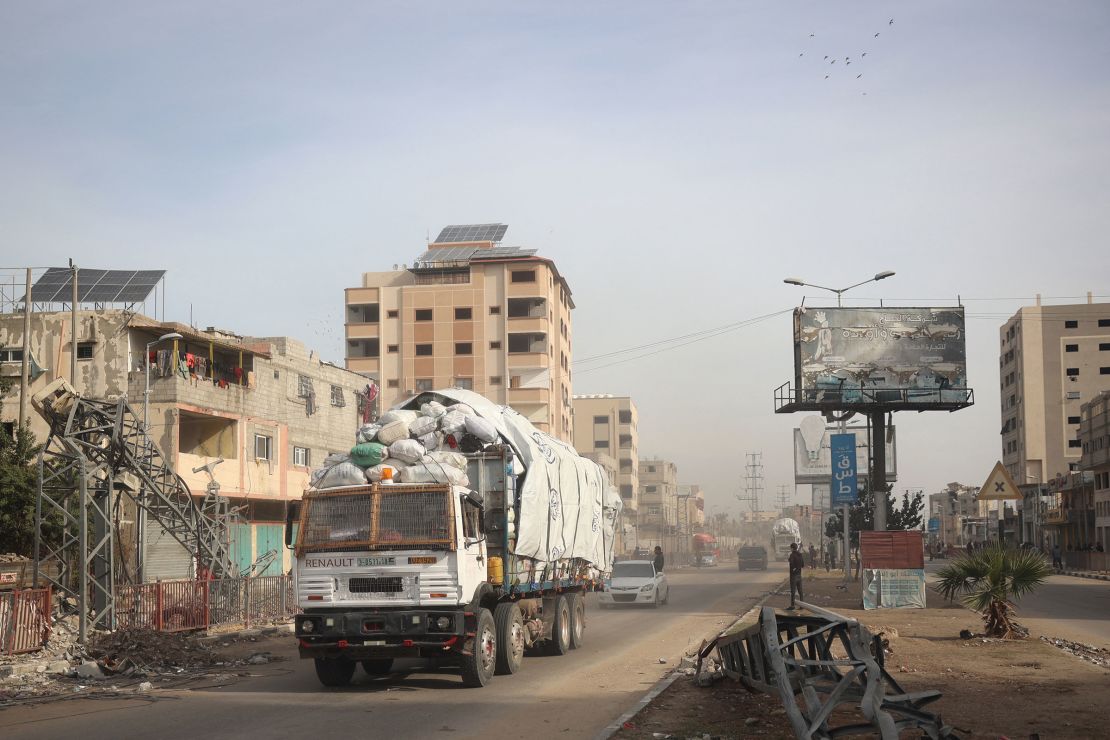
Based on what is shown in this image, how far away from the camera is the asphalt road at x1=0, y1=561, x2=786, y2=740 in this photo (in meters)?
11.9

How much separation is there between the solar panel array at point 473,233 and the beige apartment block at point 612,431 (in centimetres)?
5433

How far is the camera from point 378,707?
1370cm

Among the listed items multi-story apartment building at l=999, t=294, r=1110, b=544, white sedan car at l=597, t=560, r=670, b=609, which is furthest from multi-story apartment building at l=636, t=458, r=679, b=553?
white sedan car at l=597, t=560, r=670, b=609

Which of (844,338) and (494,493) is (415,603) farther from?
(844,338)

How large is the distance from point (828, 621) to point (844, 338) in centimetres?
3584

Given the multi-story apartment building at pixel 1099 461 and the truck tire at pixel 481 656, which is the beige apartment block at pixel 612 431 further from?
the truck tire at pixel 481 656

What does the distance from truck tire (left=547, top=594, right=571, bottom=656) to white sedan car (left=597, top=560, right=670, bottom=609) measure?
14.1m

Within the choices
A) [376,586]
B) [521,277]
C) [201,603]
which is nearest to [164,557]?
[201,603]

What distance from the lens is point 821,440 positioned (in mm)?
72312

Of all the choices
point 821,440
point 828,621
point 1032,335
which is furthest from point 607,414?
point 828,621

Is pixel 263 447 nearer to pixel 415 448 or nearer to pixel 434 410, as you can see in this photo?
pixel 434 410

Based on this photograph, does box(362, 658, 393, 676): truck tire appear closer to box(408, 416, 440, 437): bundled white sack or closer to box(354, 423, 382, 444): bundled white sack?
box(354, 423, 382, 444): bundled white sack

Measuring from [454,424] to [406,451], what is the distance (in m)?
1.18

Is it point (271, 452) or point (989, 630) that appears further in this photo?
point (271, 452)
